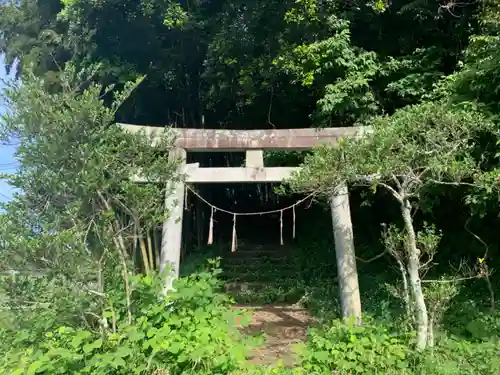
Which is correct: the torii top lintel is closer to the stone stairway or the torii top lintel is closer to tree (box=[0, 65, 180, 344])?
tree (box=[0, 65, 180, 344])

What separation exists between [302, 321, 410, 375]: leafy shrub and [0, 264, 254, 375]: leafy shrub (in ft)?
2.46

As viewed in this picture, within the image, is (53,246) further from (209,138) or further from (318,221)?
(318,221)

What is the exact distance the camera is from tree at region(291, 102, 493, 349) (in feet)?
16.0

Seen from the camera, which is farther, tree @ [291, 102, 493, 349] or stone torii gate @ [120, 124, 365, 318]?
stone torii gate @ [120, 124, 365, 318]

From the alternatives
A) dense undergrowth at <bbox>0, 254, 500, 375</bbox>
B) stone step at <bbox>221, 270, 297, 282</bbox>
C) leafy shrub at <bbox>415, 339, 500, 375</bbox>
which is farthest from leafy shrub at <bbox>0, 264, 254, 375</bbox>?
stone step at <bbox>221, 270, 297, 282</bbox>

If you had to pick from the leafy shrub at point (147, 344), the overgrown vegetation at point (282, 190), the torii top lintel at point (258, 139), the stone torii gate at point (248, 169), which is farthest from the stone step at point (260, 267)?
the leafy shrub at point (147, 344)

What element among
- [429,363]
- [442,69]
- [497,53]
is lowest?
[429,363]

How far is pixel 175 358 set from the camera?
4199mm

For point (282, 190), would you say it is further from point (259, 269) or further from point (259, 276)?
point (259, 269)

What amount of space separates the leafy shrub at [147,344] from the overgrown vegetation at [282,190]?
0.06ft

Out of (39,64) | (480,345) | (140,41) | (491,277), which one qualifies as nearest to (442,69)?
(491,277)

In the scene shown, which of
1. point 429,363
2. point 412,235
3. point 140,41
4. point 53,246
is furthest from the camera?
point 140,41

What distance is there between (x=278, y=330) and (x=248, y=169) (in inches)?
102

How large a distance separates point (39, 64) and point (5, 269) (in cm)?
694
